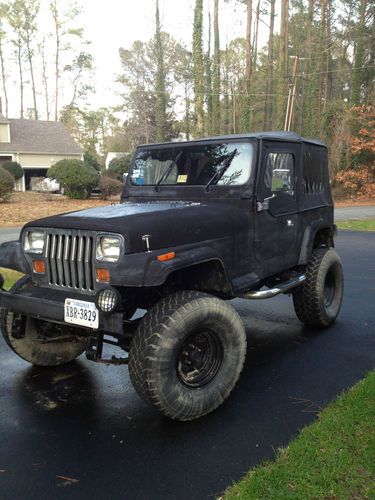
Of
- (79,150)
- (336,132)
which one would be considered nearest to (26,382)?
(336,132)

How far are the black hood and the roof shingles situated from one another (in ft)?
110

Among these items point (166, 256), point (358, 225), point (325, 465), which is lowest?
point (358, 225)

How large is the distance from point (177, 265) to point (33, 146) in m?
35.4

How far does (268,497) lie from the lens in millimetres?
2459

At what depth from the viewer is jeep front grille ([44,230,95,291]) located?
3203mm

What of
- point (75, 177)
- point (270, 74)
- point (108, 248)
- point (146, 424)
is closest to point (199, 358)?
point (146, 424)

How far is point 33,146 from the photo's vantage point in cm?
3566

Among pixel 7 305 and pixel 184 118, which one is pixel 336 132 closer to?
pixel 184 118

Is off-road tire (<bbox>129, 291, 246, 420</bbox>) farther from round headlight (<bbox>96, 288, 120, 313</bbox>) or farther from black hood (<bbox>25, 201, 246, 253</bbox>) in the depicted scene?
black hood (<bbox>25, 201, 246, 253</bbox>)

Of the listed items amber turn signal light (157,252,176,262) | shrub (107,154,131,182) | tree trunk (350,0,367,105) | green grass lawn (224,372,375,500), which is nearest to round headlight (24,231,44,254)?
amber turn signal light (157,252,176,262)

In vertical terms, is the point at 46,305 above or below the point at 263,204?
below

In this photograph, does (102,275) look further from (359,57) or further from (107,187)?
(359,57)

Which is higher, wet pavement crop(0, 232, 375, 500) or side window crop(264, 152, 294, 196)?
side window crop(264, 152, 294, 196)

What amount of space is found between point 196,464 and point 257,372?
4.87 ft
